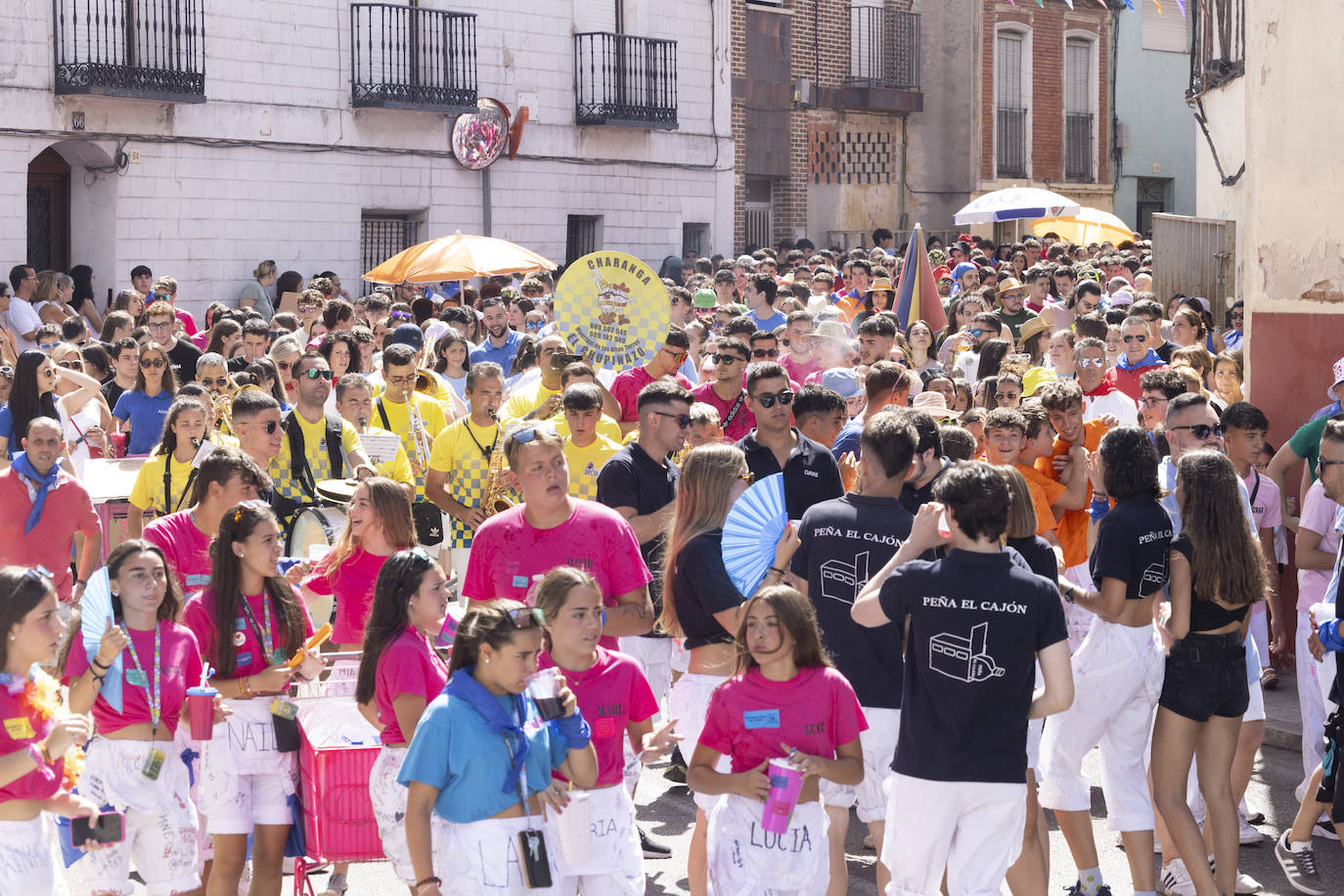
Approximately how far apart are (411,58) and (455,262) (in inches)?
265

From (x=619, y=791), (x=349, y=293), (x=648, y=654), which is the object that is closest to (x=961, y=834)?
(x=619, y=791)

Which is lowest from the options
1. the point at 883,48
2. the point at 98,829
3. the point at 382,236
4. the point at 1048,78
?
the point at 98,829

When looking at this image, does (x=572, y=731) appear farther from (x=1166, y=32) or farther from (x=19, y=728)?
(x=1166, y=32)

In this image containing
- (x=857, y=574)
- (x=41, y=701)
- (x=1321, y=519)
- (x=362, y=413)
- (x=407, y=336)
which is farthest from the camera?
(x=407, y=336)

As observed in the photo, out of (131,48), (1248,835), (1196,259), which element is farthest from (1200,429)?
(131,48)

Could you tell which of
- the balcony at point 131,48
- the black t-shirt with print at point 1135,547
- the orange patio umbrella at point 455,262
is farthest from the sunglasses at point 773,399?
the balcony at point 131,48

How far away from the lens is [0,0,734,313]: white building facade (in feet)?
61.4

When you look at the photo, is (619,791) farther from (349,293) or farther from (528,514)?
(349,293)

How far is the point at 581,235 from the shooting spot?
991 inches

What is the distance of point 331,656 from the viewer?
573 cm

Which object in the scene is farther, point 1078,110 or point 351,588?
point 1078,110

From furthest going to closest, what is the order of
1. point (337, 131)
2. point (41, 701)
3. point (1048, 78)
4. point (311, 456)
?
point (1048, 78) < point (337, 131) < point (311, 456) < point (41, 701)

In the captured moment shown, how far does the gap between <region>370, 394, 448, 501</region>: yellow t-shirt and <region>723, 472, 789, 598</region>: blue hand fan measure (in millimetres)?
3680

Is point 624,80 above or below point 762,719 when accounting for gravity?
above
